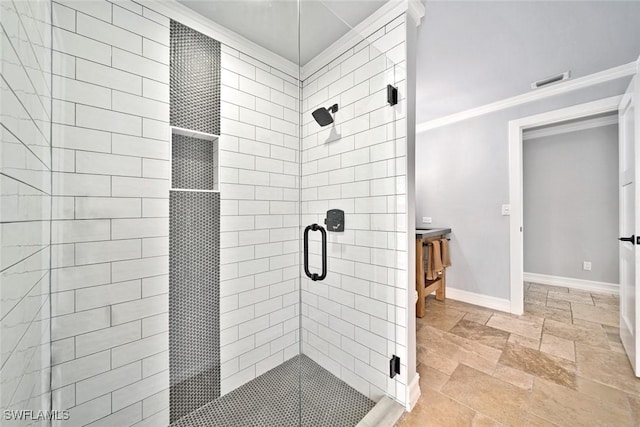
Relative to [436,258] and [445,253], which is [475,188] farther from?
[436,258]

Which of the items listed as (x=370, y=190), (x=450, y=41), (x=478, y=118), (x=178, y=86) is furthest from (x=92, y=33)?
(x=478, y=118)

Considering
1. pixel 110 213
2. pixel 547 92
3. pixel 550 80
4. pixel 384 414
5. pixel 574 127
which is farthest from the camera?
pixel 574 127

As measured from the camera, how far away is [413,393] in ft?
4.65

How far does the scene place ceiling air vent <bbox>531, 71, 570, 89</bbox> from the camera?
222cm

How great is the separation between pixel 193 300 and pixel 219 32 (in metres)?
1.61

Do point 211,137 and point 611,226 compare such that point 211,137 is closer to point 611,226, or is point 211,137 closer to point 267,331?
point 267,331

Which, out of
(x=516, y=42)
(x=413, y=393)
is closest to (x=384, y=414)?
(x=413, y=393)

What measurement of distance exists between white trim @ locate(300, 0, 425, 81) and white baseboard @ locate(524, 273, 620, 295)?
429 centimetres

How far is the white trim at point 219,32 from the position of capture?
1.28 m

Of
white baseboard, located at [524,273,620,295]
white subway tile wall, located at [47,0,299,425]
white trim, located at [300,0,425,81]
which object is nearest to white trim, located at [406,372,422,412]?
white subway tile wall, located at [47,0,299,425]

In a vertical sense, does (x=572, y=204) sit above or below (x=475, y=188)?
below

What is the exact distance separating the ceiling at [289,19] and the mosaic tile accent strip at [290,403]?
85.1 inches

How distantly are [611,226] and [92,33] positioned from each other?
5577 millimetres

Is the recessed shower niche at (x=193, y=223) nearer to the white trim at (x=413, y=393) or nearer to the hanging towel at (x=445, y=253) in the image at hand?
the white trim at (x=413, y=393)
